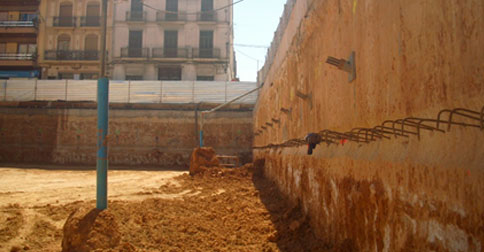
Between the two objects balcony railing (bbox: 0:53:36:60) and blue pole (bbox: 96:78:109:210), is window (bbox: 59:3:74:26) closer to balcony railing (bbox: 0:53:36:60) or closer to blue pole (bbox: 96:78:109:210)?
balcony railing (bbox: 0:53:36:60)

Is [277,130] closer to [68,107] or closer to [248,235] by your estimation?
[248,235]

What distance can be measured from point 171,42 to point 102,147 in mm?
29661

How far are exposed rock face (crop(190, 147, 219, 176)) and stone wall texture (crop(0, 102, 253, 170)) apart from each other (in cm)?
630

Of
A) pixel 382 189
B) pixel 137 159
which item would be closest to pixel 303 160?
pixel 382 189

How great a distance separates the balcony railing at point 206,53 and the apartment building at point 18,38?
47.3 ft

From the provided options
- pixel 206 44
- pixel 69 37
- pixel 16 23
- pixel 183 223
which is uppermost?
pixel 16 23

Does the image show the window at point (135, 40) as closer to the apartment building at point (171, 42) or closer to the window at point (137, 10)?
the apartment building at point (171, 42)

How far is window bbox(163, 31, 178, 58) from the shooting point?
110ft

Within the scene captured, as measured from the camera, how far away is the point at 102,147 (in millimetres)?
5754

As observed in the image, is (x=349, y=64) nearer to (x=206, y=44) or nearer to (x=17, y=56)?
(x=206, y=44)

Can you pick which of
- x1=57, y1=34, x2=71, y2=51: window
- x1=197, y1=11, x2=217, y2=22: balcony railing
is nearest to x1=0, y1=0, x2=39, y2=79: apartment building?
x1=57, y1=34, x2=71, y2=51: window

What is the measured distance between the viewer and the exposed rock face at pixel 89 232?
15.8 ft

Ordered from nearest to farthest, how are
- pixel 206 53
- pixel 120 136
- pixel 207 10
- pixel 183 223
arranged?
1. pixel 183 223
2. pixel 120 136
3. pixel 206 53
4. pixel 207 10

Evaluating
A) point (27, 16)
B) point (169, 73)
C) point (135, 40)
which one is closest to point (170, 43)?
point (169, 73)
